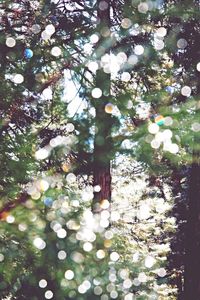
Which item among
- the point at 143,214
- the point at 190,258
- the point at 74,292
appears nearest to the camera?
the point at 74,292

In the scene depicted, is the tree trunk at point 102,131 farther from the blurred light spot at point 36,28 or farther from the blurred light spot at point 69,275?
the blurred light spot at point 69,275

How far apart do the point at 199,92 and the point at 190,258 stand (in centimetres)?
301

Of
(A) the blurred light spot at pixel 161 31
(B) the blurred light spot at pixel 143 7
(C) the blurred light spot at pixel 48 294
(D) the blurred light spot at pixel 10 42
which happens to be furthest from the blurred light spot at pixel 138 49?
(C) the blurred light spot at pixel 48 294

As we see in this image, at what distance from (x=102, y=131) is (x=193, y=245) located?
2.75 meters

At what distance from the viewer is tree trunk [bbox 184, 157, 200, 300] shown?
6.74 m

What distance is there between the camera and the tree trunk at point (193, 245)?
6.74 metres

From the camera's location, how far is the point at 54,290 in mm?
4629

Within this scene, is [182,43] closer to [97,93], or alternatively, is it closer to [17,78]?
[97,93]

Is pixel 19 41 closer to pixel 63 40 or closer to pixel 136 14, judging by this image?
pixel 63 40

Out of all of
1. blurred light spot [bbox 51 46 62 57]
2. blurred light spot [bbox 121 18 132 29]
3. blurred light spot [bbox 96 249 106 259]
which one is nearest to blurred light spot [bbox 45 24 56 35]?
blurred light spot [bbox 51 46 62 57]

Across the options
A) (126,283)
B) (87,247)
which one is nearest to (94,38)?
(87,247)

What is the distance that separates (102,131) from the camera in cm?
576

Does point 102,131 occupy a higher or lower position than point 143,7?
lower

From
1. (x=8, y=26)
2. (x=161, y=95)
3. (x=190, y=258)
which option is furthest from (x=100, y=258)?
(x=8, y=26)
